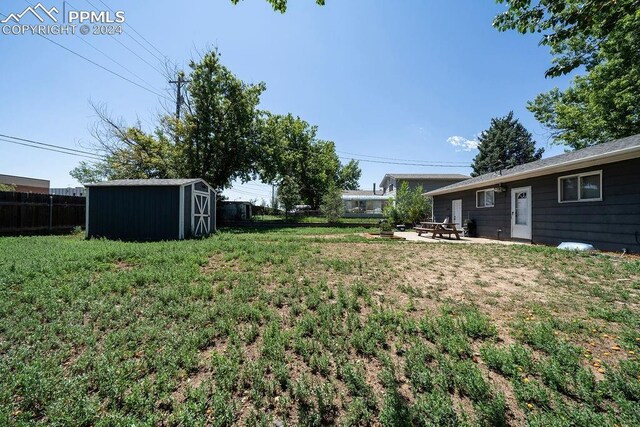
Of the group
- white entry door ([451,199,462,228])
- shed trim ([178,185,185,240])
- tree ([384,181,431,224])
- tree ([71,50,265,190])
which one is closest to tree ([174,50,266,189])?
tree ([71,50,265,190])

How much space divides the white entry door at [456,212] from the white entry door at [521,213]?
3.88 meters

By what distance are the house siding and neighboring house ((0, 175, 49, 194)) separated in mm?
41916

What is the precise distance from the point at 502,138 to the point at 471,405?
39636mm

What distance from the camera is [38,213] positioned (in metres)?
12.2

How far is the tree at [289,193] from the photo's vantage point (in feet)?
94.6

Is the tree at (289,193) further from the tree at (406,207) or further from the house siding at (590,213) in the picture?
the house siding at (590,213)

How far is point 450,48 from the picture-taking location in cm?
1086

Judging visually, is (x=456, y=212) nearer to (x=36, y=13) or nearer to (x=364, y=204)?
(x=36, y=13)

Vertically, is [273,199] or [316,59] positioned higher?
[316,59]

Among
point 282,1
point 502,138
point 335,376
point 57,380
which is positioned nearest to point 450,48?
point 282,1

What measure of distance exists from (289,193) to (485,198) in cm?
1976

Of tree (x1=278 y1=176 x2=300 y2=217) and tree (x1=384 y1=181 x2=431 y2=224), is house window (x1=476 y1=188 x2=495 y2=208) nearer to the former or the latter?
tree (x1=384 y1=181 x2=431 y2=224)

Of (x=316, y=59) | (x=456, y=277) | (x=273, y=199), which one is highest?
(x=316, y=59)

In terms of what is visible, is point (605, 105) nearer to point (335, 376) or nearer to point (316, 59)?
point (316, 59)
